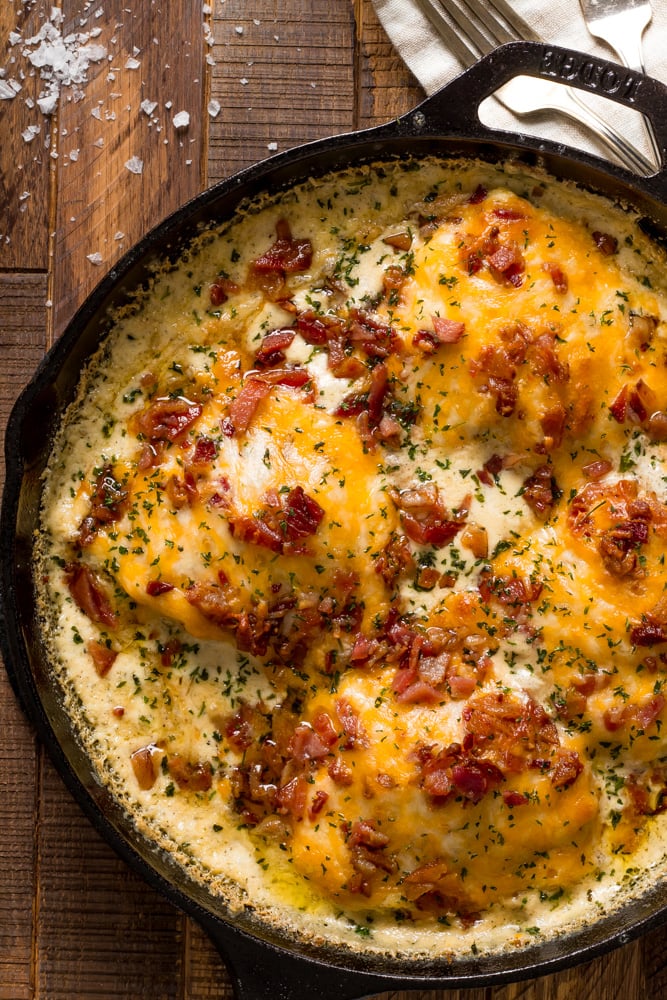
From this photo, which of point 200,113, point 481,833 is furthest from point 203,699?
point 200,113

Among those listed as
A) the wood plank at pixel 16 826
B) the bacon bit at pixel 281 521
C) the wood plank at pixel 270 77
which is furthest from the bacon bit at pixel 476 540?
the wood plank at pixel 16 826

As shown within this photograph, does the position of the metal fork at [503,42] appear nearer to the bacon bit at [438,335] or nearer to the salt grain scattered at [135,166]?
the bacon bit at [438,335]

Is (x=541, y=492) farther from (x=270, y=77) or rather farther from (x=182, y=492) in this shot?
(x=270, y=77)

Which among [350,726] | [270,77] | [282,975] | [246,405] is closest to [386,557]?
[350,726]

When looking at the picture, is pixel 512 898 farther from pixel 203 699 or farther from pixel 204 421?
pixel 204 421

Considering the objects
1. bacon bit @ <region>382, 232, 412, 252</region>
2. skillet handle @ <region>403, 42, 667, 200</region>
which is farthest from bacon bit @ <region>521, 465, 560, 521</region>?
skillet handle @ <region>403, 42, 667, 200</region>
